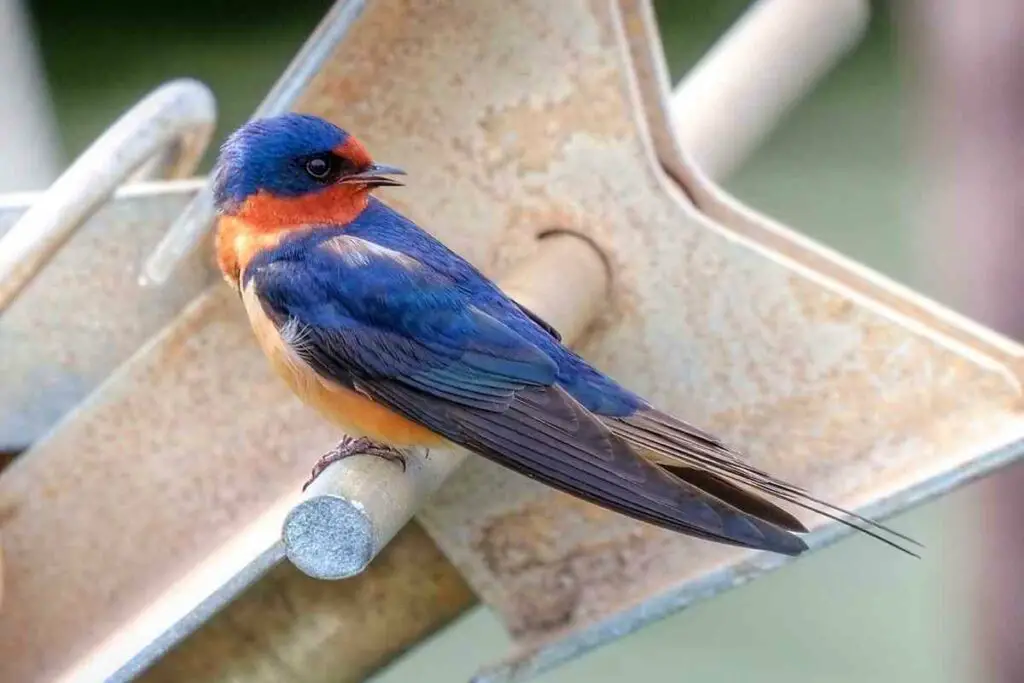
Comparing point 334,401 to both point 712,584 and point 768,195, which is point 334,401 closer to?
point 712,584

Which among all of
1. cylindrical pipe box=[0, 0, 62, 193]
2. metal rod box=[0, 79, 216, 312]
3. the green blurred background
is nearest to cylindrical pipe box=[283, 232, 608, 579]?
metal rod box=[0, 79, 216, 312]

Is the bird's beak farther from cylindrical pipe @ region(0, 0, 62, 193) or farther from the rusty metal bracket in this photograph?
cylindrical pipe @ region(0, 0, 62, 193)

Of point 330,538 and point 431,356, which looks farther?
point 431,356

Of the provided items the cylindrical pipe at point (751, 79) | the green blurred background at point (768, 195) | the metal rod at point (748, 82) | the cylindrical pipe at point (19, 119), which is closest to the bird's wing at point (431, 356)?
the metal rod at point (748, 82)

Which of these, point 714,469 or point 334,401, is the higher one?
point 714,469

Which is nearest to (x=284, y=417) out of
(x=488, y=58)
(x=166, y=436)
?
(x=166, y=436)

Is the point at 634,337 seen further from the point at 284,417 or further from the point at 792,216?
the point at 792,216

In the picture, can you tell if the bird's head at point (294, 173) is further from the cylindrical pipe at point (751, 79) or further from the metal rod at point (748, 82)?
the cylindrical pipe at point (751, 79)

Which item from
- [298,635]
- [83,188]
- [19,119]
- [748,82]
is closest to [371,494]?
[298,635]
